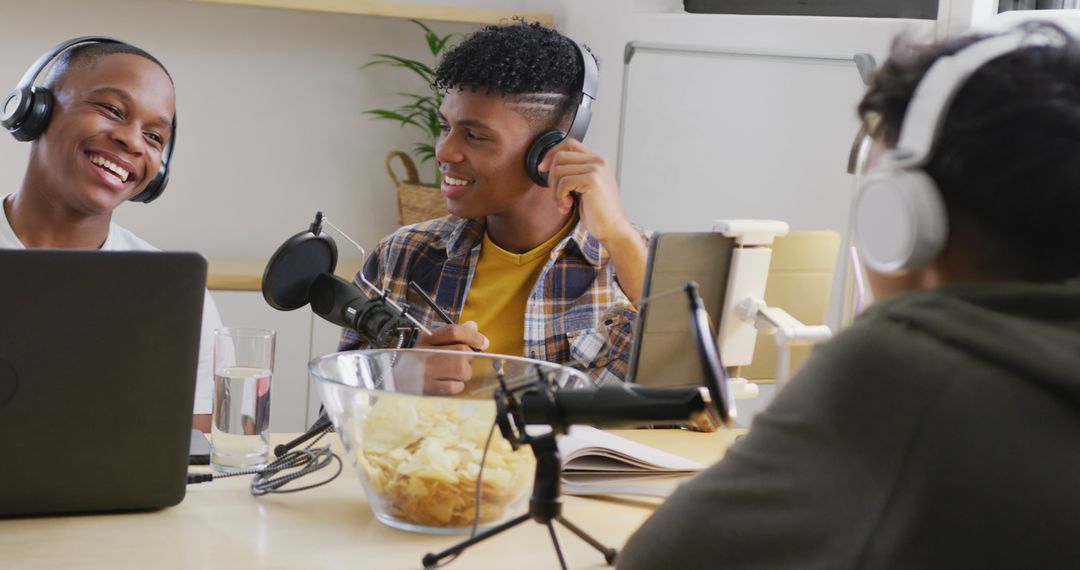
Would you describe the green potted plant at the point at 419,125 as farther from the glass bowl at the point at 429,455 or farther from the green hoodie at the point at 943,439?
the green hoodie at the point at 943,439

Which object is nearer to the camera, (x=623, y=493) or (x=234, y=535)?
(x=234, y=535)

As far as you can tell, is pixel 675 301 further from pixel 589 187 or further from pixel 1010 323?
pixel 1010 323

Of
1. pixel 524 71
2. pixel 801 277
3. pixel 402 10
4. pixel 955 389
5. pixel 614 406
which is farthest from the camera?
pixel 402 10

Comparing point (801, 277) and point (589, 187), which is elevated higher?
point (589, 187)

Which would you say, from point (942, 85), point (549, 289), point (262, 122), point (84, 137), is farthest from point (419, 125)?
point (942, 85)

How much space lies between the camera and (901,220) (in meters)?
0.74

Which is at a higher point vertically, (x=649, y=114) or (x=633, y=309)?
(x=649, y=114)

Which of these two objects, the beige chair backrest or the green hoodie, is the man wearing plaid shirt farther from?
the green hoodie

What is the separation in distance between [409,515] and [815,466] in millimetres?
585

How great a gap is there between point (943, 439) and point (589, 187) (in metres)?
1.36

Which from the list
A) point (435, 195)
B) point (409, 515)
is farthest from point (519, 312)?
point (435, 195)

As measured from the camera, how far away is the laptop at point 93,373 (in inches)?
43.3

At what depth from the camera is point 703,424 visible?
5.64 ft

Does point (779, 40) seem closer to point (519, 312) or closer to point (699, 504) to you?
point (519, 312)
